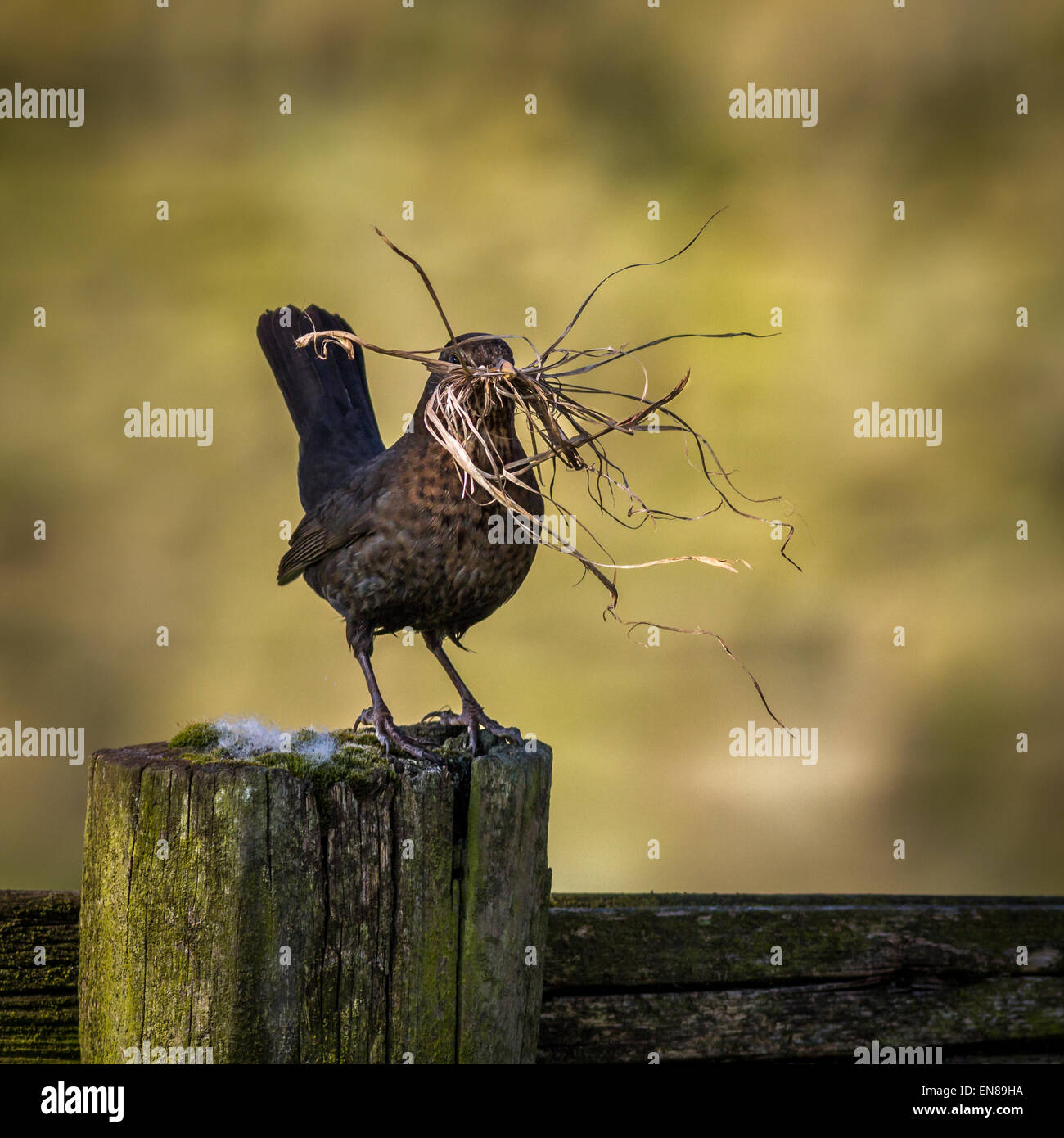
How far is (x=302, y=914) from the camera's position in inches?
73.3

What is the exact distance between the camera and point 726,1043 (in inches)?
85.4

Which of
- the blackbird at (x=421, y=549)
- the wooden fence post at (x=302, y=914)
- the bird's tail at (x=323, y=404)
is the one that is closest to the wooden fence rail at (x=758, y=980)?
the wooden fence post at (x=302, y=914)

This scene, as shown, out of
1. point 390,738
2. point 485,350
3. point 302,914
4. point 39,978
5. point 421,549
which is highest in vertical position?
point 485,350

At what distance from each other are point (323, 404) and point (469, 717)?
122cm

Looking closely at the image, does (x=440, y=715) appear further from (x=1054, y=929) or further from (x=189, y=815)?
(x=1054, y=929)

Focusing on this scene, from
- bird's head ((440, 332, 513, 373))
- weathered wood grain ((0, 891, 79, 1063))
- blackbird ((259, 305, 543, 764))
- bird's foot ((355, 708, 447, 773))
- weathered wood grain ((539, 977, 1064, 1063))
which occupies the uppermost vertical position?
bird's head ((440, 332, 513, 373))

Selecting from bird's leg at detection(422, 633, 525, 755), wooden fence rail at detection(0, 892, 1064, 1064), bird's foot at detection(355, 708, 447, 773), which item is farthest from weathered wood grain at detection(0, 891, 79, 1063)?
bird's leg at detection(422, 633, 525, 755)

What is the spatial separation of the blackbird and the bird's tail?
12.8 inches

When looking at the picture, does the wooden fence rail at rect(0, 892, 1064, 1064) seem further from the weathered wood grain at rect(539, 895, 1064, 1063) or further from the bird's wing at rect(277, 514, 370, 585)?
the bird's wing at rect(277, 514, 370, 585)

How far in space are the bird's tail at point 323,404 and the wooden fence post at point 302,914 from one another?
1.51 metres

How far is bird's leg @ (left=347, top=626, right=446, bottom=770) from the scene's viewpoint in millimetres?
2273

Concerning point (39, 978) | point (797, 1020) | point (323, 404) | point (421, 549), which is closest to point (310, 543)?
point (421, 549)

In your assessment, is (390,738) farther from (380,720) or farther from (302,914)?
(302,914)
